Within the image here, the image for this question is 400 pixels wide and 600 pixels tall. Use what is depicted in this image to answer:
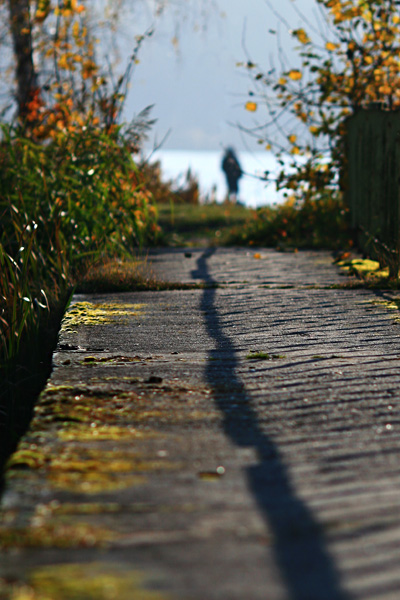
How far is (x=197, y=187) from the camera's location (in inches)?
561

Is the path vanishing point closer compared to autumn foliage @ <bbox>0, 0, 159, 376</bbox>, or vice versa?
the path vanishing point

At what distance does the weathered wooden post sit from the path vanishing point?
2145 mm

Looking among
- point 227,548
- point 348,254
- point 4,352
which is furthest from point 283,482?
point 348,254

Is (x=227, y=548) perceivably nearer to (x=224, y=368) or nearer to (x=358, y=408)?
(x=358, y=408)

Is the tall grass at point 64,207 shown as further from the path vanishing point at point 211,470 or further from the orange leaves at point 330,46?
the orange leaves at point 330,46

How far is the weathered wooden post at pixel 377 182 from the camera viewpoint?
5453 mm

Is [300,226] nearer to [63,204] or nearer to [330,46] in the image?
[330,46]

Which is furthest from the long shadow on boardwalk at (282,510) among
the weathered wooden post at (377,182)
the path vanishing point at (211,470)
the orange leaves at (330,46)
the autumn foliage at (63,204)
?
the orange leaves at (330,46)

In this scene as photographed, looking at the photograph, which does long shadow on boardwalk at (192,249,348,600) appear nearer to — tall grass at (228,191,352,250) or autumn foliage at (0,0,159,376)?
autumn foliage at (0,0,159,376)

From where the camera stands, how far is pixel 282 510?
164 centimetres

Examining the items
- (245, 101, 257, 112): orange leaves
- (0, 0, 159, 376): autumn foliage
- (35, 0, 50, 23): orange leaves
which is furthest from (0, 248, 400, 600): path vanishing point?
(35, 0, 50, 23): orange leaves

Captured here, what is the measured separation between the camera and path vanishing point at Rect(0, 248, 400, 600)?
1.40 m

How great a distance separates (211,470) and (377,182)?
15.1 feet

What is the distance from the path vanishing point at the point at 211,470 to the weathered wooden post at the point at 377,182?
2.15m
